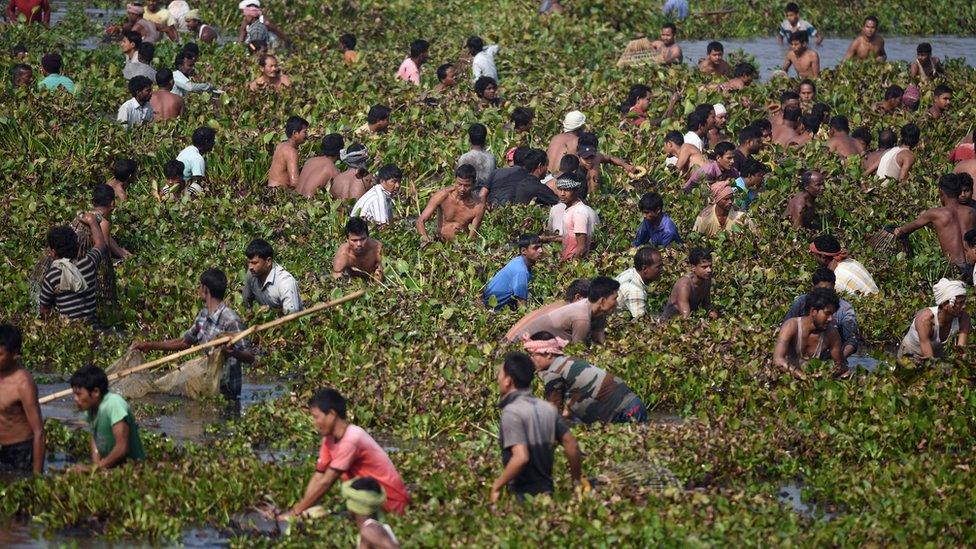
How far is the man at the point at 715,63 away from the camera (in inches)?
978

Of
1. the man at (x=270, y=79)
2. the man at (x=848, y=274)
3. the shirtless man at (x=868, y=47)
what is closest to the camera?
the man at (x=848, y=274)

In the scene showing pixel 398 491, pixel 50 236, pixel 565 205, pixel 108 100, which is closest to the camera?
pixel 398 491

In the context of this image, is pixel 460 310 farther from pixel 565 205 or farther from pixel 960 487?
pixel 960 487

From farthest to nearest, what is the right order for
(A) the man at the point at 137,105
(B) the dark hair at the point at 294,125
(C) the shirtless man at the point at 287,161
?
(A) the man at the point at 137,105 → (B) the dark hair at the point at 294,125 → (C) the shirtless man at the point at 287,161

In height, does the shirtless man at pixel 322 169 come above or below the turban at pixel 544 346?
below

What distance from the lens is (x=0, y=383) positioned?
38.2 feet

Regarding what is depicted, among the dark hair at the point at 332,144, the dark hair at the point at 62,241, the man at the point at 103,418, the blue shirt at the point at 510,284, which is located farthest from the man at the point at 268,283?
the dark hair at the point at 332,144

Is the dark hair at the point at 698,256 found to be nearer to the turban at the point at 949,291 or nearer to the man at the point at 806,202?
the turban at the point at 949,291

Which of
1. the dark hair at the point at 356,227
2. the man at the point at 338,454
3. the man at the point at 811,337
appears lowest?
the man at the point at 811,337

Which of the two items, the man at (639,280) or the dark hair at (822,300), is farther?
the man at (639,280)

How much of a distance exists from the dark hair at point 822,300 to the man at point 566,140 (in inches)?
228

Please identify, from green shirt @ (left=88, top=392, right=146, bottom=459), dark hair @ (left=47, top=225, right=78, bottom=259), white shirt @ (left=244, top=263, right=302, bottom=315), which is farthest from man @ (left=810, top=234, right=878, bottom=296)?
green shirt @ (left=88, top=392, right=146, bottom=459)

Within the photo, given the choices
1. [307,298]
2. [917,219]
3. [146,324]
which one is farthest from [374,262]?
[917,219]

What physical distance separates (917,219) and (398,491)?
30.1 ft
